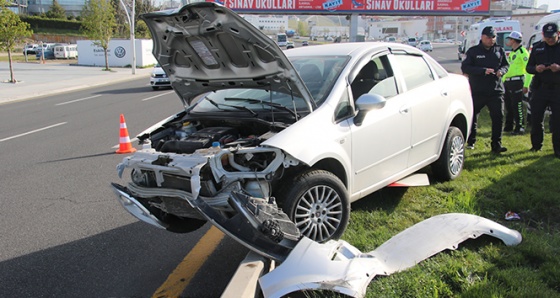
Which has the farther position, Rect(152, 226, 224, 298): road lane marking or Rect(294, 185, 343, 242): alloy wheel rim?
Rect(294, 185, 343, 242): alloy wheel rim

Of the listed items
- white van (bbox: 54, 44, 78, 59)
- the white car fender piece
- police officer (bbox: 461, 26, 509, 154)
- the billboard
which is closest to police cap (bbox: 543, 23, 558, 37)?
police officer (bbox: 461, 26, 509, 154)

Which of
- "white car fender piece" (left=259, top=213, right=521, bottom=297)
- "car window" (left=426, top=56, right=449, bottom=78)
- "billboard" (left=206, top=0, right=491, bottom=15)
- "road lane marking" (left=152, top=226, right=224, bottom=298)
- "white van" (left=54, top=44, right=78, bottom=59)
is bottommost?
"road lane marking" (left=152, top=226, right=224, bottom=298)

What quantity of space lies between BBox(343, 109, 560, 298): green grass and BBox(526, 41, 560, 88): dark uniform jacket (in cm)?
101

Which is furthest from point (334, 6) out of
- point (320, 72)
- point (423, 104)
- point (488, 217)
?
point (488, 217)

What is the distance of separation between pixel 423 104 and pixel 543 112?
2810 millimetres

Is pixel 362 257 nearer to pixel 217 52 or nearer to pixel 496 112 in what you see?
pixel 217 52

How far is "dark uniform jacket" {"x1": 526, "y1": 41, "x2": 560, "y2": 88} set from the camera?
20.3ft

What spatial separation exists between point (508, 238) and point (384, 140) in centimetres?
135

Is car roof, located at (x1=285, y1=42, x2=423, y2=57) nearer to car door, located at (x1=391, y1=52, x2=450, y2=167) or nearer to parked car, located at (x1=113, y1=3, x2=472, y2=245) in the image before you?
parked car, located at (x1=113, y1=3, x2=472, y2=245)

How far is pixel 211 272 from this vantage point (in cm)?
357

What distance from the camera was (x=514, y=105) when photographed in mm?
8039

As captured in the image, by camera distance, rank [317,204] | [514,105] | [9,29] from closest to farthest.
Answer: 1. [317,204]
2. [514,105]
3. [9,29]

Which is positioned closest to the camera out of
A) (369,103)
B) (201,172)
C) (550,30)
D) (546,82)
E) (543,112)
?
(201,172)

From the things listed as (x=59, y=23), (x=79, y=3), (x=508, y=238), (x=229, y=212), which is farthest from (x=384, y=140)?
(x=79, y=3)
